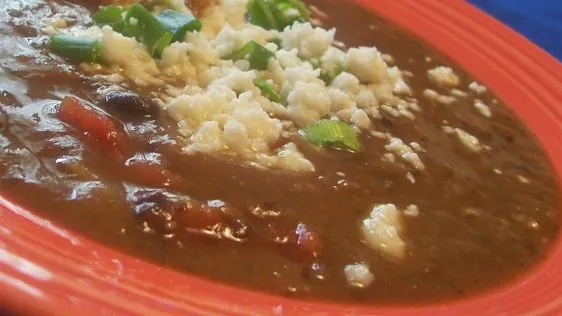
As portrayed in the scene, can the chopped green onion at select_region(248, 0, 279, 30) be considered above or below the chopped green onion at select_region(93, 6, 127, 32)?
above

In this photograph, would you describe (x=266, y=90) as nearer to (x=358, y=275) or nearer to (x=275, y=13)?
(x=275, y=13)

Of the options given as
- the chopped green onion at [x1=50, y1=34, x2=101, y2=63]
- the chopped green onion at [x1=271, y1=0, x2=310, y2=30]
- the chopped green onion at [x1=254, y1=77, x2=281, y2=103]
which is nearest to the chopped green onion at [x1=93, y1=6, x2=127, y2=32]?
the chopped green onion at [x1=50, y1=34, x2=101, y2=63]

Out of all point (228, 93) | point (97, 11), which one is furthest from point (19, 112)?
point (97, 11)

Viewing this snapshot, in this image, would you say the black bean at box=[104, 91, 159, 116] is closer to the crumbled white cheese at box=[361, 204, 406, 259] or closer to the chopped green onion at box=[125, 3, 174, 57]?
the chopped green onion at box=[125, 3, 174, 57]

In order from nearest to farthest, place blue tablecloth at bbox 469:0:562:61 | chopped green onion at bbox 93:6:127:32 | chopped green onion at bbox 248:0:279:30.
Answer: chopped green onion at bbox 93:6:127:32 → chopped green onion at bbox 248:0:279:30 → blue tablecloth at bbox 469:0:562:61

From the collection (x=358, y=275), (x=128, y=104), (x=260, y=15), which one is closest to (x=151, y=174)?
(x=128, y=104)

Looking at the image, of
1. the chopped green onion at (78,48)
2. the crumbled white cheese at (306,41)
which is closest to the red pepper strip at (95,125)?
the chopped green onion at (78,48)

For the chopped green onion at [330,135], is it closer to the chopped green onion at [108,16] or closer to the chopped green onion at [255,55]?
the chopped green onion at [255,55]
